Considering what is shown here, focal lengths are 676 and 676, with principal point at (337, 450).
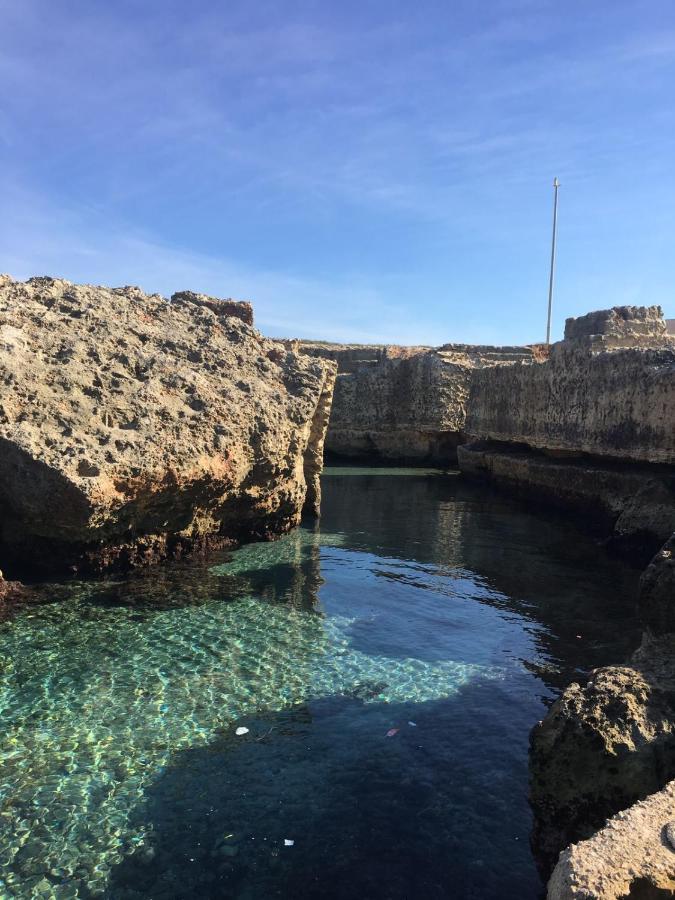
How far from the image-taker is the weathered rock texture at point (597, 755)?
10.5ft

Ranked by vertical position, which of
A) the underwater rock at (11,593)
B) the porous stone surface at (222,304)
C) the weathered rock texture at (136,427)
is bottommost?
the underwater rock at (11,593)

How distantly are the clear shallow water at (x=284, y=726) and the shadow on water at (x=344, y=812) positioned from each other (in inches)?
0.5

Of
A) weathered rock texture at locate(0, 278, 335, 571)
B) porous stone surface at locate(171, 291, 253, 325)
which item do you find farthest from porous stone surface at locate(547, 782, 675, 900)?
porous stone surface at locate(171, 291, 253, 325)

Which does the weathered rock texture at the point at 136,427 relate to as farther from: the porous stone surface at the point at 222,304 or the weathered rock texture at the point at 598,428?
the weathered rock texture at the point at 598,428

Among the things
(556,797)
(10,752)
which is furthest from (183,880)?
(556,797)

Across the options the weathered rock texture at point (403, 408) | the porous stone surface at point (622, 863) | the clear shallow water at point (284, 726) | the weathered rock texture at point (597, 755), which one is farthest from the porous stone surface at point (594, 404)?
the porous stone surface at point (622, 863)

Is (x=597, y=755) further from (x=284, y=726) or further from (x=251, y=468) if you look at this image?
(x=251, y=468)

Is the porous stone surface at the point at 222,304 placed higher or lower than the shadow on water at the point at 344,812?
higher

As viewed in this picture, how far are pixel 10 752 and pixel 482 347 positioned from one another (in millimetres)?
24538

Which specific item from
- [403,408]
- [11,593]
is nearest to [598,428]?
[11,593]

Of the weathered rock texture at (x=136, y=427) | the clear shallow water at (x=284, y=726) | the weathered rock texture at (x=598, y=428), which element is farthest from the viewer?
the weathered rock texture at (x=598, y=428)

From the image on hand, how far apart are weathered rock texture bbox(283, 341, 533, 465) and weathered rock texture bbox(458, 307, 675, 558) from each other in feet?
13.1

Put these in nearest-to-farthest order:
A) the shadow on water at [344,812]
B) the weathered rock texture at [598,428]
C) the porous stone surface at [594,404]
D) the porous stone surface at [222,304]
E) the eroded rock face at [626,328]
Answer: the shadow on water at [344,812] < the weathered rock texture at [598,428] < the porous stone surface at [594,404] < the porous stone surface at [222,304] < the eroded rock face at [626,328]

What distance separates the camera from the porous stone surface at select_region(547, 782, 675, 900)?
221cm
